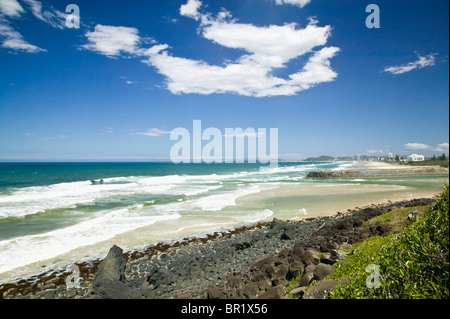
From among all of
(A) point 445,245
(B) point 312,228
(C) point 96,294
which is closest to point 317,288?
(A) point 445,245

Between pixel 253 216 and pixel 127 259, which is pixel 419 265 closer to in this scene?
pixel 127 259

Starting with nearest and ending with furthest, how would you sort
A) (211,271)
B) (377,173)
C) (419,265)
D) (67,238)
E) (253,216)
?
(419,265) < (211,271) < (67,238) < (253,216) < (377,173)

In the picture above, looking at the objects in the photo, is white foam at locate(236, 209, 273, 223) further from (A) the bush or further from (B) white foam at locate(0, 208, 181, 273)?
(A) the bush

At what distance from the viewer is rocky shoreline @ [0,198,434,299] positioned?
6.11 meters

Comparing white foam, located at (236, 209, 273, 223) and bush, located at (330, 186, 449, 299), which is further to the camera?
white foam, located at (236, 209, 273, 223)

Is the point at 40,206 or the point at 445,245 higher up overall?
the point at 445,245

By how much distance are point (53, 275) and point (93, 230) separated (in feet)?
18.4

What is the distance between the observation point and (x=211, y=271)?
28.8 feet

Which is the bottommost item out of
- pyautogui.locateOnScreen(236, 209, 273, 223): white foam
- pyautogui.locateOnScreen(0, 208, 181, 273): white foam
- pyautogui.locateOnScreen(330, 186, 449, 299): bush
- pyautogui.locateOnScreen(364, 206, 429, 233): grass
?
pyautogui.locateOnScreen(236, 209, 273, 223): white foam

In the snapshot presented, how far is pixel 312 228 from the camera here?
1325 cm

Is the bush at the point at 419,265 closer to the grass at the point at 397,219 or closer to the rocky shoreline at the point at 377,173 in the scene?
the grass at the point at 397,219

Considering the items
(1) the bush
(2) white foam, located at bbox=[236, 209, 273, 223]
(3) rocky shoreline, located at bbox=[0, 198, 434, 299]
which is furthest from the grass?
(2) white foam, located at bbox=[236, 209, 273, 223]

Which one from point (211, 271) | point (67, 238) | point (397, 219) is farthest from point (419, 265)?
point (67, 238)
